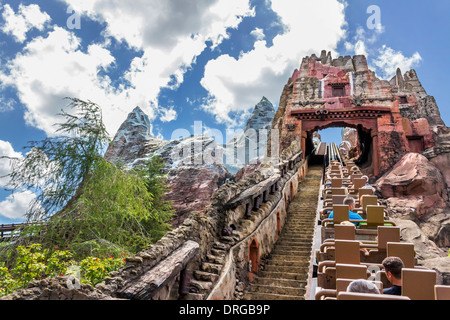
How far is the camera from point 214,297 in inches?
220

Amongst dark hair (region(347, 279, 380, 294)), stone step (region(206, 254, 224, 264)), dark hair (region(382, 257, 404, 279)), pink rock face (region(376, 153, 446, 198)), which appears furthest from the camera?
pink rock face (region(376, 153, 446, 198))

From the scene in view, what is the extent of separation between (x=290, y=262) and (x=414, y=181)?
511 inches

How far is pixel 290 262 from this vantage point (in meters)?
8.47

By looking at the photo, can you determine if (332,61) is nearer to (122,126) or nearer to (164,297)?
(164,297)

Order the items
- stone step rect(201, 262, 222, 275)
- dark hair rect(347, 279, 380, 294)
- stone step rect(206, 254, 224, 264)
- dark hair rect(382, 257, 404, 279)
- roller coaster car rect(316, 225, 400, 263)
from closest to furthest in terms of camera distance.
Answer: dark hair rect(347, 279, 380, 294), dark hair rect(382, 257, 404, 279), roller coaster car rect(316, 225, 400, 263), stone step rect(201, 262, 222, 275), stone step rect(206, 254, 224, 264)

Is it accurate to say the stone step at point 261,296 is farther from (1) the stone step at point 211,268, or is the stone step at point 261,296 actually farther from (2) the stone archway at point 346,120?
(2) the stone archway at point 346,120

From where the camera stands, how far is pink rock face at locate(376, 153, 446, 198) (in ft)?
58.0

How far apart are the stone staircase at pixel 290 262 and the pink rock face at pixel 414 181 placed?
7.34 metres

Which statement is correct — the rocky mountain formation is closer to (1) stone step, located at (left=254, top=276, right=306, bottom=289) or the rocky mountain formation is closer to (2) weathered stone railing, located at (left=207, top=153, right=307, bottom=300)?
(2) weathered stone railing, located at (left=207, top=153, right=307, bottom=300)

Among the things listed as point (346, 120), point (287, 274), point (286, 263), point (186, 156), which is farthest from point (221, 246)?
point (186, 156)

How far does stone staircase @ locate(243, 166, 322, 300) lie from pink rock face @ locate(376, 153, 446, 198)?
734 centimetres

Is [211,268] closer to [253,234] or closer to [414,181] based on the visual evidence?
[253,234]

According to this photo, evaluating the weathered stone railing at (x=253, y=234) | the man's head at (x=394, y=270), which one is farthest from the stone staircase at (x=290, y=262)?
the man's head at (x=394, y=270)

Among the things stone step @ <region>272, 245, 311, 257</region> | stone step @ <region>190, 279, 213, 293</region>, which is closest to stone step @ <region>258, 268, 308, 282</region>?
stone step @ <region>272, 245, 311, 257</region>
